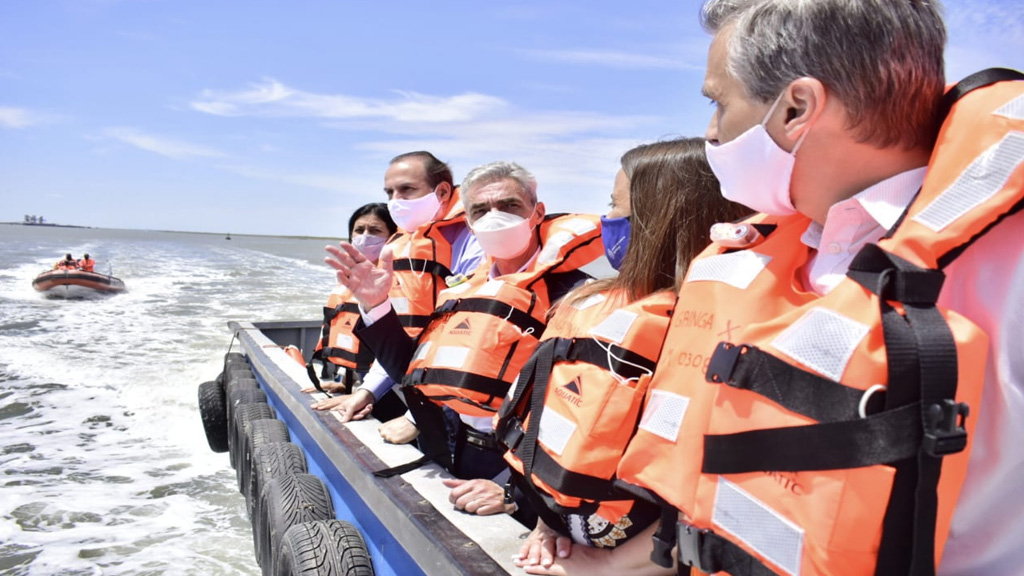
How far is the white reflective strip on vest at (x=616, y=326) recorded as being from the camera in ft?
4.66

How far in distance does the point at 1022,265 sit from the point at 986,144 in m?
0.16

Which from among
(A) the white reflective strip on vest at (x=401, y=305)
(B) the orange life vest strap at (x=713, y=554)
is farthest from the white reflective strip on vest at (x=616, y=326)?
(A) the white reflective strip on vest at (x=401, y=305)

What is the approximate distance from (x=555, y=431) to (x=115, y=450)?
21.0 ft

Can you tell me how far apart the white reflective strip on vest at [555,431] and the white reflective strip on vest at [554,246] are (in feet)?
2.97

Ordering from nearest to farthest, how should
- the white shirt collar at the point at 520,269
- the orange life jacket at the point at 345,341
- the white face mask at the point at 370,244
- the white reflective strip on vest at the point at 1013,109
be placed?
the white reflective strip on vest at the point at 1013,109 → the white shirt collar at the point at 520,269 → the orange life jacket at the point at 345,341 → the white face mask at the point at 370,244

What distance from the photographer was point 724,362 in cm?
97

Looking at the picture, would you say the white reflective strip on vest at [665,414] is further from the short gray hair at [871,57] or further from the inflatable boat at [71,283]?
the inflatable boat at [71,283]

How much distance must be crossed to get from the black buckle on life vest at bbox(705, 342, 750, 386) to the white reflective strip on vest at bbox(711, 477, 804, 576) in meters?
0.14

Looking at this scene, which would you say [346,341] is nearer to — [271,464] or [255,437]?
[271,464]

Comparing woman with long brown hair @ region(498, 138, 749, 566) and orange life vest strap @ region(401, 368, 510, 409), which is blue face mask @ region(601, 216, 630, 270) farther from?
orange life vest strap @ region(401, 368, 510, 409)

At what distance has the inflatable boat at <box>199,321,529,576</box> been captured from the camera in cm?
192

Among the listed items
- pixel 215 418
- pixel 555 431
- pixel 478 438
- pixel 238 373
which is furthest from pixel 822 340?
pixel 215 418

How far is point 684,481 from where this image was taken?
1.04m

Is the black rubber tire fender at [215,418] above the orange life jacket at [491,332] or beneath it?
beneath
